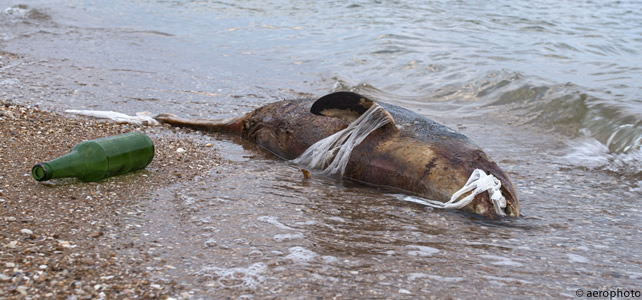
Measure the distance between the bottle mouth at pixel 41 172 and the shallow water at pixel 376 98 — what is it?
0.60 m

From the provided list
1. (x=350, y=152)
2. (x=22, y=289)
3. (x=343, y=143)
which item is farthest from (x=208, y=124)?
(x=22, y=289)

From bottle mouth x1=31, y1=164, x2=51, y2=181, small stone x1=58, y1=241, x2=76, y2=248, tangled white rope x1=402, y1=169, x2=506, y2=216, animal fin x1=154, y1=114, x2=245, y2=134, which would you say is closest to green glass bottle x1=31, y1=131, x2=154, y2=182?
bottle mouth x1=31, y1=164, x2=51, y2=181

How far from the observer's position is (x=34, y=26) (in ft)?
38.2

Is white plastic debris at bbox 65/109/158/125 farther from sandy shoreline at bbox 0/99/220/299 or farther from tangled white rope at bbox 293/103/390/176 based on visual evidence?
tangled white rope at bbox 293/103/390/176

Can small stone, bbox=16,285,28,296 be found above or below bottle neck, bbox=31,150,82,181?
below

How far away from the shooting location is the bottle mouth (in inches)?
132

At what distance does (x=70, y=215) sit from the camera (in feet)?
10.2

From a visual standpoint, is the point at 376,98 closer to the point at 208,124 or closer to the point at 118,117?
the point at 208,124

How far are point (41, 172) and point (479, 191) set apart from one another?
2.59m

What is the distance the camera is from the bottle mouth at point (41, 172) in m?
3.36

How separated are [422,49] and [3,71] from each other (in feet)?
22.1

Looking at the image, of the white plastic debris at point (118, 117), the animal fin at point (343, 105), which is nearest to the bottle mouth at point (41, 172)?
the animal fin at point (343, 105)

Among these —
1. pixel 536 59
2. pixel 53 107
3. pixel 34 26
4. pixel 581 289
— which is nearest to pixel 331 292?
pixel 581 289

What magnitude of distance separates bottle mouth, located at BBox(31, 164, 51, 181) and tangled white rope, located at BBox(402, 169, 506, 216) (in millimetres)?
2313
